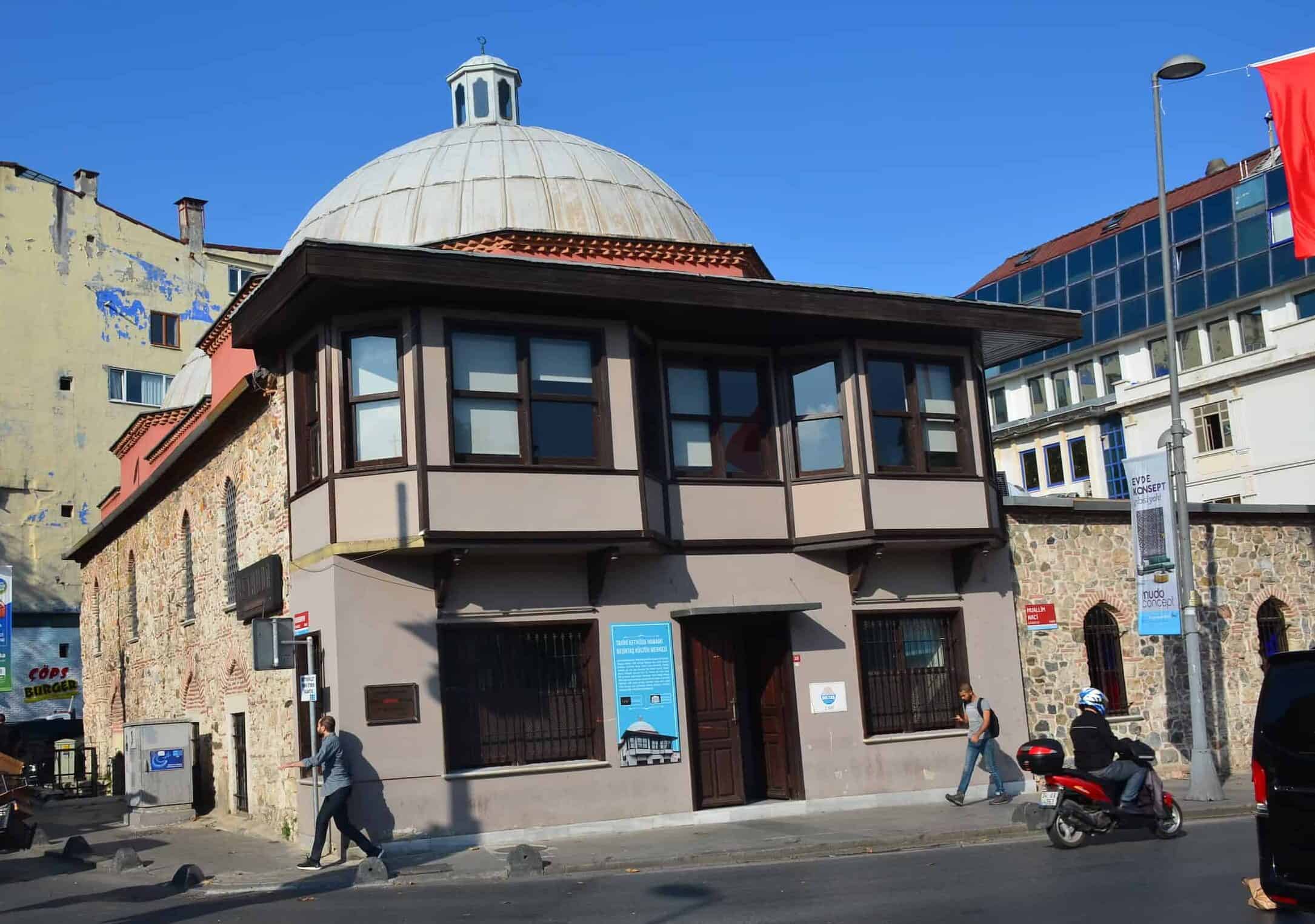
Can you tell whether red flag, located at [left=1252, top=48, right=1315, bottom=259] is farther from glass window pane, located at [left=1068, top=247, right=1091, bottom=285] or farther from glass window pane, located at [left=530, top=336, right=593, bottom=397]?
glass window pane, located at [left=1068, top=247, right=1091, bottom=285]

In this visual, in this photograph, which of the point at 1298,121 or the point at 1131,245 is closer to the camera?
the point at 1298,121

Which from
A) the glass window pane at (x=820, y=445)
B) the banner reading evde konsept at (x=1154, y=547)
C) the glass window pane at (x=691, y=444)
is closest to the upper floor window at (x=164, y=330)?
the glass window pane at (x=691, y=444)

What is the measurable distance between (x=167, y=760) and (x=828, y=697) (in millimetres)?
10845

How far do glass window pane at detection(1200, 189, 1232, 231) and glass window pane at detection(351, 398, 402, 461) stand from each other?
42.3 m

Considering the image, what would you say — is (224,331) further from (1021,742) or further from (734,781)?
(1021,742)

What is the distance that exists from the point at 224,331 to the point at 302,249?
8.00 metres

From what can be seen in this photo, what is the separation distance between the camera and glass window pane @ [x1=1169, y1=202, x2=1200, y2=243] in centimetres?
5119

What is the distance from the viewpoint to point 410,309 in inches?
642

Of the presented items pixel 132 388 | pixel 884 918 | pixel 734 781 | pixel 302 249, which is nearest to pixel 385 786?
pixel 734 781

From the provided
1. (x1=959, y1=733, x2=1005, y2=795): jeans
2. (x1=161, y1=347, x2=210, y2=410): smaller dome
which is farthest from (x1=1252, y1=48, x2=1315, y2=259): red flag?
(x1=161, y1=347, x2=210, y2=410): smaller dome

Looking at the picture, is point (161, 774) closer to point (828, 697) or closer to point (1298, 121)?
point (828, 697)

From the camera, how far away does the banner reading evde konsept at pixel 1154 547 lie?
18766 millimetres

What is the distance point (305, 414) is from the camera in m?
17.6

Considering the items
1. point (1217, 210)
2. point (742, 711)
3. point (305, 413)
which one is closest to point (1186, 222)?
point (1217, 210)
